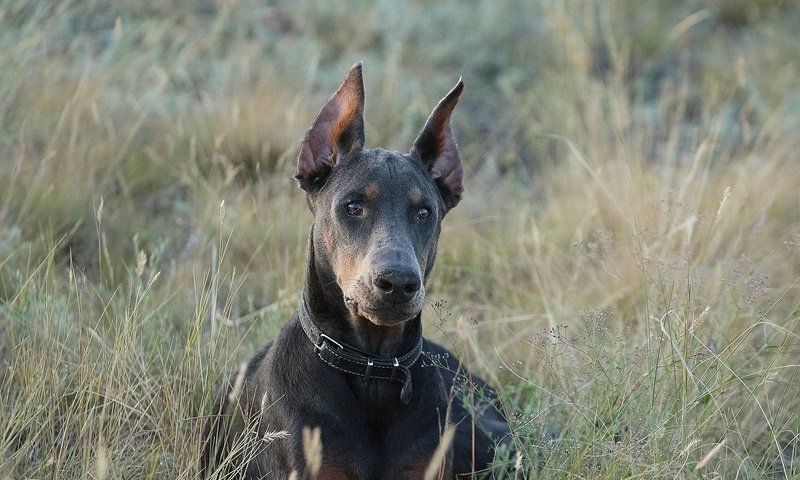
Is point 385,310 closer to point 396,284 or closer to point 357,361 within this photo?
point 396,284

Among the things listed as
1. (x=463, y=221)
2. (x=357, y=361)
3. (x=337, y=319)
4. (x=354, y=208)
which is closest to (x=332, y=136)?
(x=354, y=208)

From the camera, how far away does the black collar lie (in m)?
4.07

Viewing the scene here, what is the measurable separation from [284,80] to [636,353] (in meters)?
5.57

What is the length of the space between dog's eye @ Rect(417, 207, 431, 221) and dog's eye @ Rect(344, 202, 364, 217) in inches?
9.6

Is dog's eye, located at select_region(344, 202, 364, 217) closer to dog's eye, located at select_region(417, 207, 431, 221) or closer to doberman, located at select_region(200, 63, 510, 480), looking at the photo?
doberman, located at select_region(200, 63, 510, 480)

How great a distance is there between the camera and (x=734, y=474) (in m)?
4.31

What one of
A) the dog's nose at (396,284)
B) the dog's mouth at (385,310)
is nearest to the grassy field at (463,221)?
the dog's mouth at (385,310)

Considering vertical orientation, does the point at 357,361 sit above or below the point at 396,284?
below

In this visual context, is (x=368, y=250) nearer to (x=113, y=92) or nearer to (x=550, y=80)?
(x=113, y=92)

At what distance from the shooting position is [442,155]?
4.61 meters

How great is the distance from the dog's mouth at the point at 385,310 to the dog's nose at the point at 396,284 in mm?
40

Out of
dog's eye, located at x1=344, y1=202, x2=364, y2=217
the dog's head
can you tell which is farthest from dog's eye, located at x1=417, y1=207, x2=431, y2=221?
dog's eye, located at x1=344, y1=202, x2=364, y2=217

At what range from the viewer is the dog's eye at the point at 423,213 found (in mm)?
4199

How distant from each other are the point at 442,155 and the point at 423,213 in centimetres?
47
